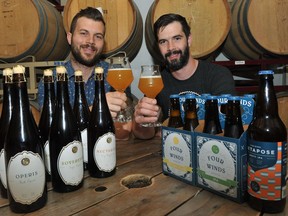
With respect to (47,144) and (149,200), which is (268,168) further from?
(47,144)

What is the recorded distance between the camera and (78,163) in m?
0.73

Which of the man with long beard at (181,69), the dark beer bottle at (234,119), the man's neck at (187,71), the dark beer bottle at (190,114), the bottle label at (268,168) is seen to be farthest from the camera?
the man's neck at (187,71)

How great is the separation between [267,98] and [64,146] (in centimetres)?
53

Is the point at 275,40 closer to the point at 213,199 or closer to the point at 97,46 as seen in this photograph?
the point at 97,46

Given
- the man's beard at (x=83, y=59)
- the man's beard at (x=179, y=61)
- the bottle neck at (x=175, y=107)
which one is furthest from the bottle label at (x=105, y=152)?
the man's beard at (x=83, y=59)

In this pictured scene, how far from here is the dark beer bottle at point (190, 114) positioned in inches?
32.1

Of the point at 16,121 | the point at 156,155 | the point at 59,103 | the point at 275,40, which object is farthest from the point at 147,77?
the point at 275,40

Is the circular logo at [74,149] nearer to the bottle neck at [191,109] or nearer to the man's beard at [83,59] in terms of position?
the bottle neck at [191,109]

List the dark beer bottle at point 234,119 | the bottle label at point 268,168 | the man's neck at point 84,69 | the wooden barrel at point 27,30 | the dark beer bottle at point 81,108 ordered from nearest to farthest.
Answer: the bottle label at point 268,168 < the dark beer bottle at point 234,119 < the dark beer bottle at point 81,108 < the man's neck at point 84,69 < the wooden barrel at point 27,30

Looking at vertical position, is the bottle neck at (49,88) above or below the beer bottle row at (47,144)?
above

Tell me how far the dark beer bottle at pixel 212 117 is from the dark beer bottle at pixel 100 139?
0.29 meters

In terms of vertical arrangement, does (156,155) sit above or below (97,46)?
below

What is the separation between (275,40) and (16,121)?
231cm

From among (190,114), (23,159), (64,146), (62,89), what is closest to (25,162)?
(23,159)
